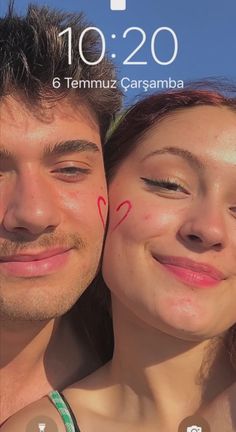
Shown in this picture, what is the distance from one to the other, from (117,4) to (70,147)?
36 cm

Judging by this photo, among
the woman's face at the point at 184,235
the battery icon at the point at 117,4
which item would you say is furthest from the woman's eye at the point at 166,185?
the battery icon at the point at 117,4

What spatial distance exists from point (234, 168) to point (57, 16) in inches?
22.5

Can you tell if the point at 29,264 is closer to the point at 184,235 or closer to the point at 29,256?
the point at 29,256

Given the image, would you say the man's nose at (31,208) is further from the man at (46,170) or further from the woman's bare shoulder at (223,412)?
the woman's bare shoulder at (223,412)

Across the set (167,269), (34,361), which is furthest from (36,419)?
(167,269)

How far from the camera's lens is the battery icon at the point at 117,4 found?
4.79 feet

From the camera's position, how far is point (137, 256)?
4.61ft

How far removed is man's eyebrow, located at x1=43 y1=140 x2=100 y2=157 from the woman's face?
0.54 feet

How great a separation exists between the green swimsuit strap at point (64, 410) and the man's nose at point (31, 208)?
42 cm

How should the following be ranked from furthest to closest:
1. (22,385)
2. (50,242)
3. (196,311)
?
1. (22,385)
2. (50,242)
3. (196,311)

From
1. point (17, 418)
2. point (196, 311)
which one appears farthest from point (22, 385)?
point (196, 311)

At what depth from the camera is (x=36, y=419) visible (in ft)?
4.82

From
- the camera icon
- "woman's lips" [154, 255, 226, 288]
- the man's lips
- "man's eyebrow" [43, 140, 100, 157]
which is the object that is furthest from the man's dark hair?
the camera icon

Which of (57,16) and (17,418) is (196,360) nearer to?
(17,418)
